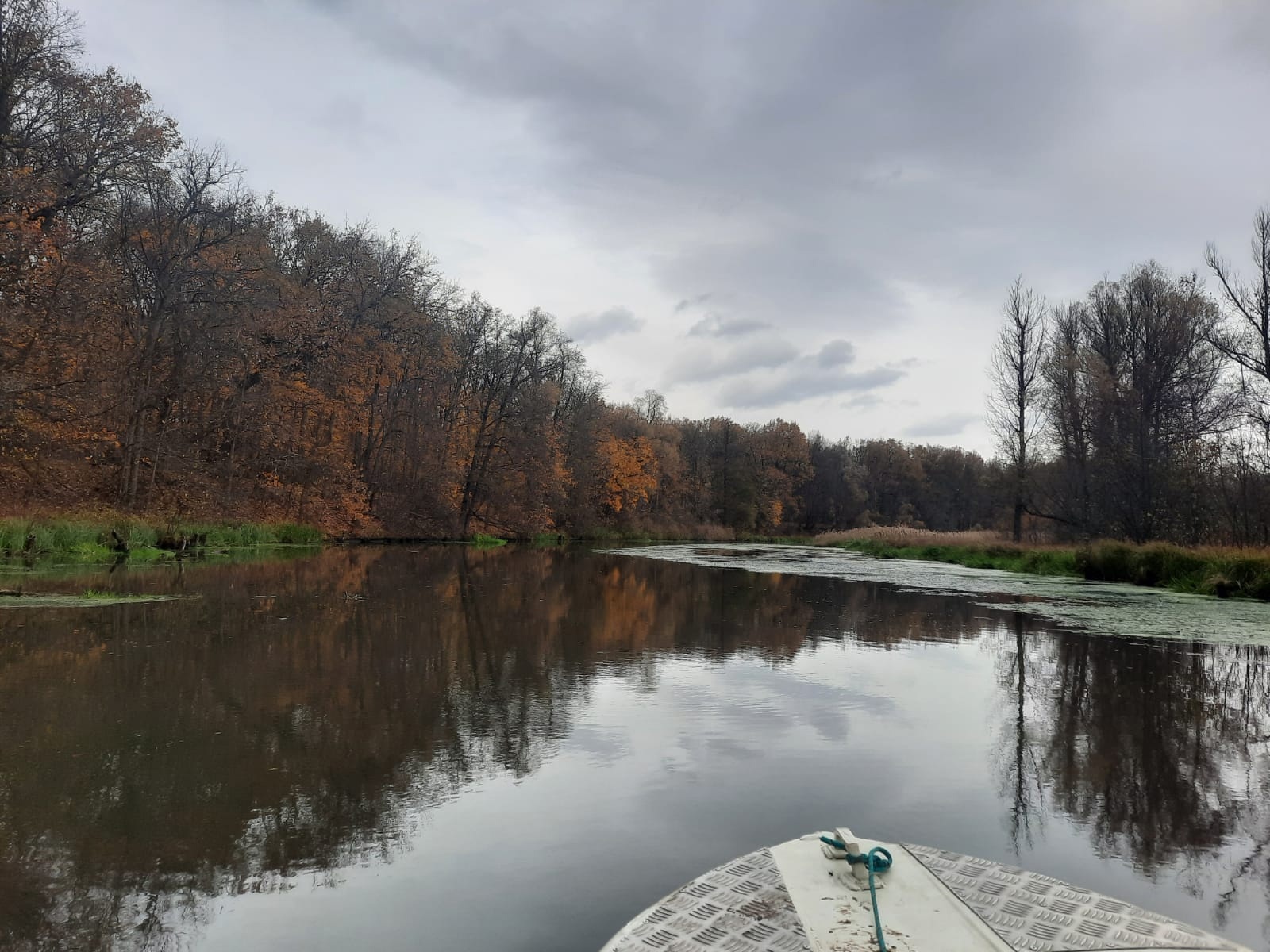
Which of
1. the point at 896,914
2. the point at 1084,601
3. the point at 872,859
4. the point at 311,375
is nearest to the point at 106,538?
the point at 311,375

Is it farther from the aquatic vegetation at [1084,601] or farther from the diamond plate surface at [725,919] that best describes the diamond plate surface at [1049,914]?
the aquatic vegetation at [1084,601]

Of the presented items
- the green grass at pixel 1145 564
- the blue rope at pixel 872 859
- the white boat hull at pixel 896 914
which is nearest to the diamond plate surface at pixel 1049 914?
the white boat hull at pixel 896 914

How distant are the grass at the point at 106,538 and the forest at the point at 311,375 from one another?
1.24 m

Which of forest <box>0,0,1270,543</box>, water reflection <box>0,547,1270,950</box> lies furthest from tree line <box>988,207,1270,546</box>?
water reflection <box>0,547,1270,950</box>

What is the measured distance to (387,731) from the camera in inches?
197

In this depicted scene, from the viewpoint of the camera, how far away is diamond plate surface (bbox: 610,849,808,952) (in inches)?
92.7

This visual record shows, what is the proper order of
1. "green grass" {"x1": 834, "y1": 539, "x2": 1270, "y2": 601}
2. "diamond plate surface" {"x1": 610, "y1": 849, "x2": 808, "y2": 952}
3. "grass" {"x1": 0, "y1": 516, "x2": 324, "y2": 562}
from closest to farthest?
"diamond plate surface" {"x1": 610, "y1": 849, "x2": 808, "y2": 952}, "green grass" {"x1": 834, "y1": 539, "x2": 1270, "y2": 601}, "grass" {"x1": 0, "y1": 516, "x2": 324, "y2": 562}

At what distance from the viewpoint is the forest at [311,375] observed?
18094 mm

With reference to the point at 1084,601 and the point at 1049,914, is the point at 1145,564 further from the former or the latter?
the point at 1049,914

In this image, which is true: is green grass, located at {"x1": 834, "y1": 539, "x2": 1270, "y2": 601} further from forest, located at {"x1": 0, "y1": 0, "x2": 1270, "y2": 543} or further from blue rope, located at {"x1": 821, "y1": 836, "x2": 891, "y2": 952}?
blue rope, located at {"x1": 821, "y1": 836, "x2": 891, "y2": 952}

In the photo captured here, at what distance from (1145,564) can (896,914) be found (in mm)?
19743

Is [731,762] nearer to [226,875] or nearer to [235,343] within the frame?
[226,875]

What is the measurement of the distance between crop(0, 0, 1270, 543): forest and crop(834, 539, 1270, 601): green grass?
326cm

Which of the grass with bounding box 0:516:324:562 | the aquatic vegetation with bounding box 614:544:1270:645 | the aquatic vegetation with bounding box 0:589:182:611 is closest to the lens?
the aquatic vegetation with bounding box 0:589:182:611
